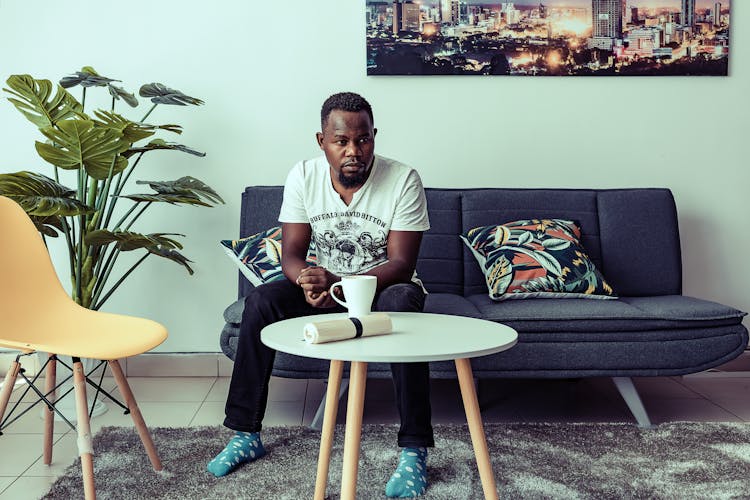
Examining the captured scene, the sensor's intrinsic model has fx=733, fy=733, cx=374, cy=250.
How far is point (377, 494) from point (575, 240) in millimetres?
1336

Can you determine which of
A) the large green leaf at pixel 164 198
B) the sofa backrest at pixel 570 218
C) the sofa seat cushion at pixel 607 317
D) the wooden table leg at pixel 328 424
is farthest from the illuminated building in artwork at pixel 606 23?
the wooden table leg at pixel 328 424

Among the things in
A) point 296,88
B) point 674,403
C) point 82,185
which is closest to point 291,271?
point 82,185

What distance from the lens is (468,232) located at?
2867 millimetres

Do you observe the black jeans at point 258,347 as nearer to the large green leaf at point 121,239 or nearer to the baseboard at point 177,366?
the large green leaf at point 121,239

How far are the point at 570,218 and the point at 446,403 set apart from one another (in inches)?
35.1

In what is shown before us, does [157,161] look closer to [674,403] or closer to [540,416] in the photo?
[540,416]

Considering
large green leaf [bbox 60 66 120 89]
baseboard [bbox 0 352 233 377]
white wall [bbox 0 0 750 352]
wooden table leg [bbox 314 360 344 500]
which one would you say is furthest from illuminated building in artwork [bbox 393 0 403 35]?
wooden table leg [bbox 314 360 344 500]

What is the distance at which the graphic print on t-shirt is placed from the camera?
85.3 inches

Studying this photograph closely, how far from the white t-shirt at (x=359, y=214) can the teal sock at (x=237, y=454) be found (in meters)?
0.53

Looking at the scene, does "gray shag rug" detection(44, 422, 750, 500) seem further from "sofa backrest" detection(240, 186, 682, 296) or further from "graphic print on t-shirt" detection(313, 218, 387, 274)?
"sofa backrest" detection(240, 186, 682, 296)

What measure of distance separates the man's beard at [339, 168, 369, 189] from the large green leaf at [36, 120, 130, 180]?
0.75 m

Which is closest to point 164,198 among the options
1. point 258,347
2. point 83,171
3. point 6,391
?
point 83,171

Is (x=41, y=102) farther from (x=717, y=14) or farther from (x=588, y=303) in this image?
(x=717, y=14)

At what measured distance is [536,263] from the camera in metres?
2.61
